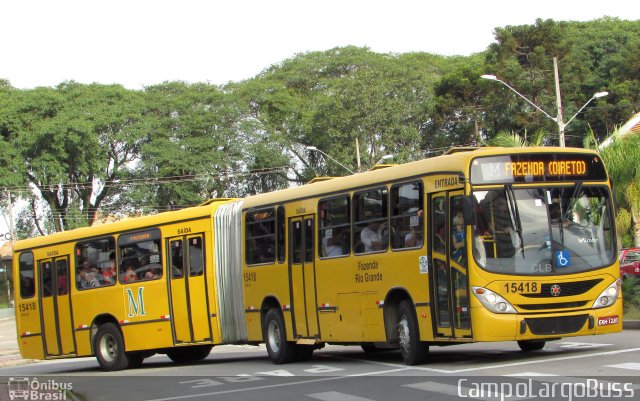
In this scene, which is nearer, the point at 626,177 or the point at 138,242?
the point at 138,242

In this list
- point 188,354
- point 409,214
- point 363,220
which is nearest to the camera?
point 409,214

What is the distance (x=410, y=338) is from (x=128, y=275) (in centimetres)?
792

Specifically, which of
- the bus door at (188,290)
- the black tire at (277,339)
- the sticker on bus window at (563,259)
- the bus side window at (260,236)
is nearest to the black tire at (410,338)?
the sticker on bus window at (563,259)

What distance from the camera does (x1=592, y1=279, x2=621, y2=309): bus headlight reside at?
48.0ft

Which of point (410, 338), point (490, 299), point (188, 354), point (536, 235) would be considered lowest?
point (188, 354)

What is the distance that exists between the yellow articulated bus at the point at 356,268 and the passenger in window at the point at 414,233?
29 millimetres

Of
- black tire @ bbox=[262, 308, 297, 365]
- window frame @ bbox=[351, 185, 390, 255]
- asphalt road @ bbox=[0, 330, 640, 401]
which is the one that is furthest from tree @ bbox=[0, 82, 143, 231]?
window frame @ bbox=[351, 185, 390, 255]

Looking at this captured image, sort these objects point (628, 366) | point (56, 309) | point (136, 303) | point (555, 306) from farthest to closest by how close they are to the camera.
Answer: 1. point (56, 309)
2. point (136, 303)
3. point (555, 306)
4. point (628, 366)

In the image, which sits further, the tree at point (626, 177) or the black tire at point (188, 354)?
the tree at point (626, 177)

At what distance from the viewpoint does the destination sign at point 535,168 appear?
1455cm

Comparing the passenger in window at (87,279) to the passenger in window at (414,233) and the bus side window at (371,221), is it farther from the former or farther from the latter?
the passenger in window at (414,233)

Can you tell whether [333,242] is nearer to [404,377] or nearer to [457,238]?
[457,238]

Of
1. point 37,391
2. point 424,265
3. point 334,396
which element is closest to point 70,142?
point 37,391

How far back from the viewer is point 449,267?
14.6 metres
